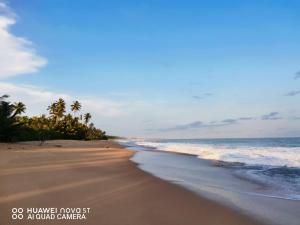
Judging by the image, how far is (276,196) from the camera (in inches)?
402

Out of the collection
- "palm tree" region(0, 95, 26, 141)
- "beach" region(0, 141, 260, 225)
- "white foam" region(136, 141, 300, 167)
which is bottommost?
"beach" region(0, 141, 260, 225)

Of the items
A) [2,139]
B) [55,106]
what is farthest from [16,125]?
[55,106]

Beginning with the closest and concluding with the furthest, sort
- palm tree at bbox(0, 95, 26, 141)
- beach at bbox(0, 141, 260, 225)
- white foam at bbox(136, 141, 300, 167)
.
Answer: beach at bbox(0, 141, 260, 225) < white foam at bbox(136, 141, 300, 167) < palm tree at bbox(0, 95, 26, 141)

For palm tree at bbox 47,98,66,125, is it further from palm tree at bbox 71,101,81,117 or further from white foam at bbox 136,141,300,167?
white foam at bbox 136,141,300,167

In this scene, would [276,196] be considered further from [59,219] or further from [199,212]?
[59,219]

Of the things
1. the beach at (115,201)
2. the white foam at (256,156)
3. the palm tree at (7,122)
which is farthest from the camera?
the palm tree at (7,122)

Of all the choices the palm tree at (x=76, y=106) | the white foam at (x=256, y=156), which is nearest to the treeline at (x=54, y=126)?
the palm tree at (x=76, y=106)

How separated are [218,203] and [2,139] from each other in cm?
4706

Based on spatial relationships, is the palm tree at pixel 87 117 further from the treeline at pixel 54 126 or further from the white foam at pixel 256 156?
the white foam at pixel 256 156

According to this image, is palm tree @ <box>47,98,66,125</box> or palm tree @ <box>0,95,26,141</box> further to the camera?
palm tree @ <box>47,98,66,125</box>

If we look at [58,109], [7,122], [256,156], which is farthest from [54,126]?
[256,156]

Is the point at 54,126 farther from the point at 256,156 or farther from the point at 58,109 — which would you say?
the point at 256,156

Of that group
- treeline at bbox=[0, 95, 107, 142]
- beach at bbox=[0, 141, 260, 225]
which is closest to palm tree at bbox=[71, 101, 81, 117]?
treeline at bbox=[0, 95, 107, 142]

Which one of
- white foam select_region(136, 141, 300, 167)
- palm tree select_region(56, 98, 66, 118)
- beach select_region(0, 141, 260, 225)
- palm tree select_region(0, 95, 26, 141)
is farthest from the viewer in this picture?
palm tree select_region(56, 98, 66, 118)
